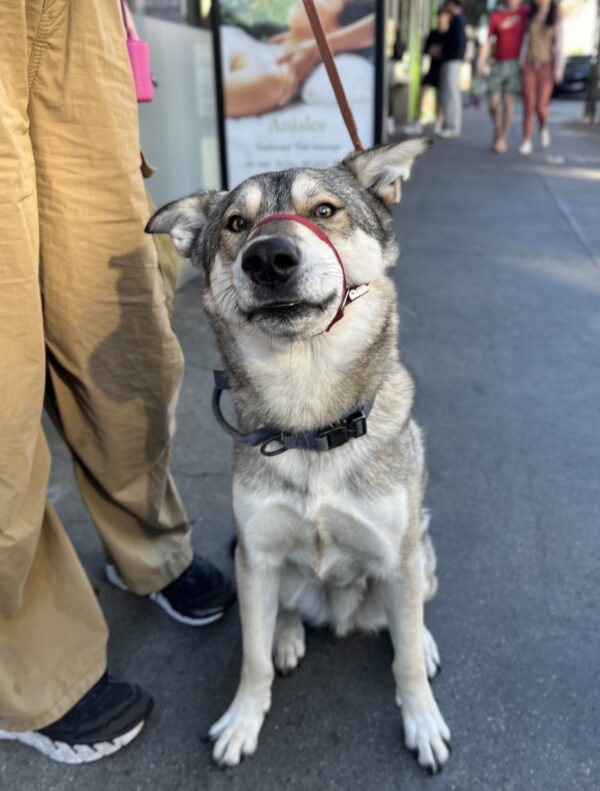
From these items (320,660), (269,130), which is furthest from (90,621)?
(269,130)

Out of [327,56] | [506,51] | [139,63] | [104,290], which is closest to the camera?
[104,290]

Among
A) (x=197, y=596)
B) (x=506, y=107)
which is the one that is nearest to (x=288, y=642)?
(x=197, y=596)

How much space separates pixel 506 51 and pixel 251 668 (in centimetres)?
1136

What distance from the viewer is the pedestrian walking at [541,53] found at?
10.3 m

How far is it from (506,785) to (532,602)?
0.75m

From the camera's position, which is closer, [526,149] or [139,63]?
[139,63]

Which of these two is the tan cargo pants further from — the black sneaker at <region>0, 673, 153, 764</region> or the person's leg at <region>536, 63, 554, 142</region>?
the person's leg at <region>536, 63, 554, 142</region>

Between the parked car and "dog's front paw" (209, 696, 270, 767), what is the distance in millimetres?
29749

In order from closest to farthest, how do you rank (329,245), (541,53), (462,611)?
(329,245), (462,611), (541,53)

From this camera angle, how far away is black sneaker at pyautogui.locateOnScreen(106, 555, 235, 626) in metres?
2.53

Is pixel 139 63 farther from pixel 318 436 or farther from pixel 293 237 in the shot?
pixel 318 436

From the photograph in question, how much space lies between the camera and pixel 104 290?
2.03 m

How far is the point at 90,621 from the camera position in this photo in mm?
2121

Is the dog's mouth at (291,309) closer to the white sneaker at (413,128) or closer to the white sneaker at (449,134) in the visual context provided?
the white sneaker at (449,134)
